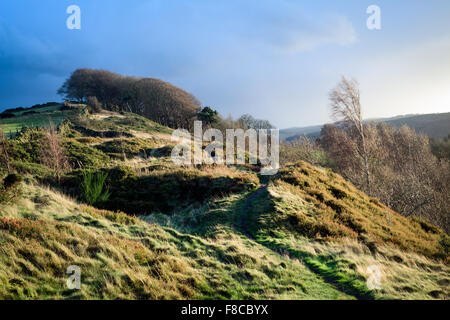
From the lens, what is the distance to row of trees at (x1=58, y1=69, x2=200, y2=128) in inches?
2763

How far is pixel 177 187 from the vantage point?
51.1 feet

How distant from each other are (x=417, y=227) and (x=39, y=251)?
20.9 metres

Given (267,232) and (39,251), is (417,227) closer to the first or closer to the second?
(267,232)

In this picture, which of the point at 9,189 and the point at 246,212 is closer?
the point at 9,189

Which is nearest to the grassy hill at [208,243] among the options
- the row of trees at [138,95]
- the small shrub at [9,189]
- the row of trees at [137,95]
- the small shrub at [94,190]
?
the small shrub at [9,189]

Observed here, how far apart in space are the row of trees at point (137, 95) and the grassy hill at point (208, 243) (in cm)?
5324

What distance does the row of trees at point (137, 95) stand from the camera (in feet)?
230

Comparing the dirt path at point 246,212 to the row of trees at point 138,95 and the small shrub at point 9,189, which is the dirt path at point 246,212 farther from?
the row of trees at point 138,95

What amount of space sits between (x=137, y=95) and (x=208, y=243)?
7668 cm

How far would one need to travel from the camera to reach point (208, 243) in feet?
26.1

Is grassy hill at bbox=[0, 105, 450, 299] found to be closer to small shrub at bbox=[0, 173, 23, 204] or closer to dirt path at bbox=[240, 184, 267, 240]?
dirt path at bbox=[240, 184, 267, 240]

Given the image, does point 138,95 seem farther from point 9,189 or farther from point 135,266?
point 135,266

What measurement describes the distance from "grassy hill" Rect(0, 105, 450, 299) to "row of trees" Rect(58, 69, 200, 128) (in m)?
53.2

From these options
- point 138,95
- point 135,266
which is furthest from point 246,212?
point 138,95
